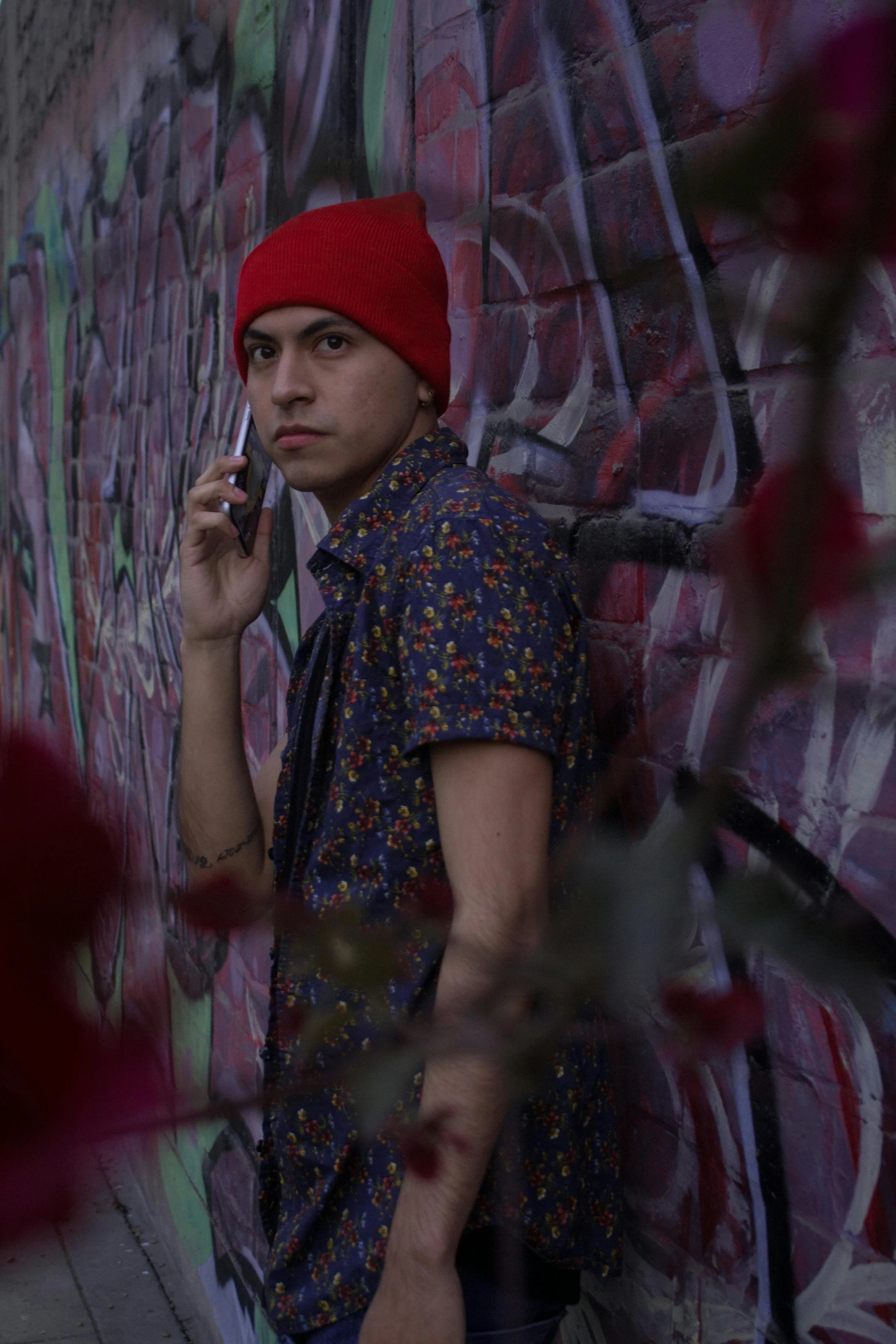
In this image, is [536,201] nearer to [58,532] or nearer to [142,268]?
[142,268]

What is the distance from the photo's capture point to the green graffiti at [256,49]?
2.58m

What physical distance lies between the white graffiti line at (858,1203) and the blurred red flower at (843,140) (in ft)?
3.19

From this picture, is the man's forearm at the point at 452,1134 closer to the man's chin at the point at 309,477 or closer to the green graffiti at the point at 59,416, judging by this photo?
the man's chin at the point at 309,477

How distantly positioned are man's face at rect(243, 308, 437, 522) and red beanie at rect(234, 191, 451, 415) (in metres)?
0.02

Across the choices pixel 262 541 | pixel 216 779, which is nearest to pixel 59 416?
pixel 262 541

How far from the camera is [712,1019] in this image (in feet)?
1.54

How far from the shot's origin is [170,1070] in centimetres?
31

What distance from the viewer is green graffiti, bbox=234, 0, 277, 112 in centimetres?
258

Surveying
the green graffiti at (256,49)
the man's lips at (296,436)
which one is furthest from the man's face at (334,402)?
the green graffiti at (256,49)

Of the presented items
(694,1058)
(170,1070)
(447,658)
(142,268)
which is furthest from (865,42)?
(142,268)

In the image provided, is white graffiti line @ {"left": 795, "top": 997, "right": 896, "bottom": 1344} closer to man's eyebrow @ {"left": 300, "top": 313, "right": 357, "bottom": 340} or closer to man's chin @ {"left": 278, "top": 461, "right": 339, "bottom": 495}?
man's chin @ {"left": 278, "top": 461, "right": 339, "bottom": 495}

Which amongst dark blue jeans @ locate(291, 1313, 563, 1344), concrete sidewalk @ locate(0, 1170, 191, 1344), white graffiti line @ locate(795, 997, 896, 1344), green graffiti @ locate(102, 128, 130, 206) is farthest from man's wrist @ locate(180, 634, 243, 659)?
green graffiti @ locate(102, 128, 130, 206)

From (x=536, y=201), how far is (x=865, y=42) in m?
1.45

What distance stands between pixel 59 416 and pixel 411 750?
4393 millimetres
